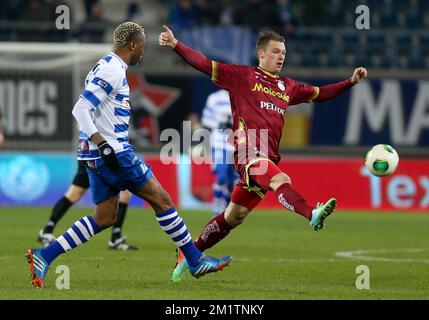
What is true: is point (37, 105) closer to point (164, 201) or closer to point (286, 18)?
point (286, 18)

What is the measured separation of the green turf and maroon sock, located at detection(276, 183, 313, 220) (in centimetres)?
71

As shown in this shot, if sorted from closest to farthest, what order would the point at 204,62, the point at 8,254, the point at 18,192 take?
the point at 204,62 → the point at 8,254 → the point at 18,192

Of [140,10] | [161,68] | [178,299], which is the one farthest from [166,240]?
[140,10]

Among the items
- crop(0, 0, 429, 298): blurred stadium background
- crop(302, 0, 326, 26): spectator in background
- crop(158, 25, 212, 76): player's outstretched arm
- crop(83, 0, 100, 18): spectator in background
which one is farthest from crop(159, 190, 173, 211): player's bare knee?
crop(302, 0, 326, 26): spectator in background

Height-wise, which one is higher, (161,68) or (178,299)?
(161,68)

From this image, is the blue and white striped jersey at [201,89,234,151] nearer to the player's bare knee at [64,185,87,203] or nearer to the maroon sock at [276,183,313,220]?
the player's bare knee at [64,185,87,203]

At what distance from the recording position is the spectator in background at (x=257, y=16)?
78.6 ft

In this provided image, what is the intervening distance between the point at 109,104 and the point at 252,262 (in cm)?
343

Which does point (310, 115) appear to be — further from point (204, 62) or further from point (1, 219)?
point (204, 62)


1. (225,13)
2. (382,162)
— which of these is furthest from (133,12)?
→ (382,162)

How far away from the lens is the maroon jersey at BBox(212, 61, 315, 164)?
970cm

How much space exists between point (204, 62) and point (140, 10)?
1717 cm
